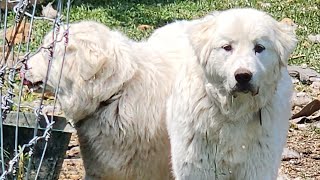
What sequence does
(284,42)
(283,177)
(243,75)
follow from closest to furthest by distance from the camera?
(243,75)
(284,42)
(283,177)

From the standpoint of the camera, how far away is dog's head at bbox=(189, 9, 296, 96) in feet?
13.4

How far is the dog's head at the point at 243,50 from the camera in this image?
13.4 feet

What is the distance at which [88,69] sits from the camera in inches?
194

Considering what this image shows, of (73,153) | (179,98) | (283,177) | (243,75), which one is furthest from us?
(73,153)

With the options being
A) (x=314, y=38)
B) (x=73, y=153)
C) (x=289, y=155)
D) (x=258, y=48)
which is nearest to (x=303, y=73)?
(x=314, y=38)

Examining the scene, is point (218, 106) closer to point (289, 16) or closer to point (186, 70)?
point (186, 70)

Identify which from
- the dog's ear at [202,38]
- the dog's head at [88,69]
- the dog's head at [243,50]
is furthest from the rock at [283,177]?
the dog's ear at [202,38]

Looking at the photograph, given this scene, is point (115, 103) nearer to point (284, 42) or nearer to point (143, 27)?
point (284, 42)

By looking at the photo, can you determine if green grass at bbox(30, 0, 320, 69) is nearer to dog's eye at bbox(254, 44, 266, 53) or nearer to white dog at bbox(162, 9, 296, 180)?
white dog at bbox(162, 9, 296, 180)

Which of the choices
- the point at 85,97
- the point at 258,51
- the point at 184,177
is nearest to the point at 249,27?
the point at 258,51

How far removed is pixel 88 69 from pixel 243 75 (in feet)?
4.03

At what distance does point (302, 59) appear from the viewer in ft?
29.7

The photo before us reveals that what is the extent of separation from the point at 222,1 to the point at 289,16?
143 cm

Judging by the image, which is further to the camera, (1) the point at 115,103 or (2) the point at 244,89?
(1) the point at 115,103
